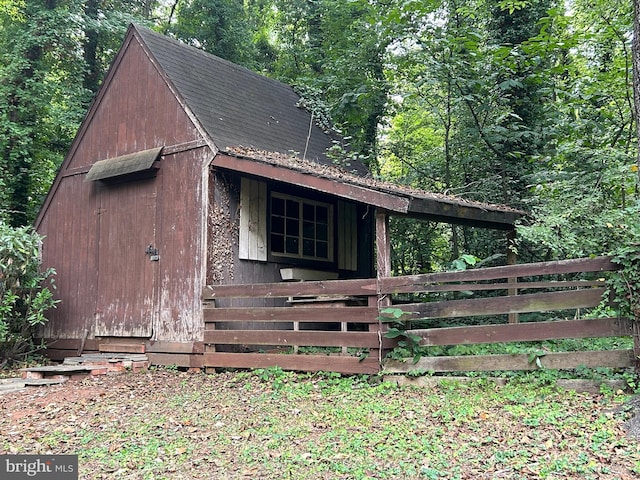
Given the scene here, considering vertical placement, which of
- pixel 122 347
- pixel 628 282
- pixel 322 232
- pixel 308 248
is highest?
pixel 322 232

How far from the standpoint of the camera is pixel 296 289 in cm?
739

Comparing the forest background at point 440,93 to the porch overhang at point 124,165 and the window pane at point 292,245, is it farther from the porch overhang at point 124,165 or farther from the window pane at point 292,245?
the porch overhang at point 124,165

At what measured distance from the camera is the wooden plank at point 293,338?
22.0ft

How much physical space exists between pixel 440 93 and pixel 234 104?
7017 mm

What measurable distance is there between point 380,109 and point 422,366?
1053 cm

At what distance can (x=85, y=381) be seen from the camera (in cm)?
807

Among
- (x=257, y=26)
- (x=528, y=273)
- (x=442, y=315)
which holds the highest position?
(x=257, y=26)

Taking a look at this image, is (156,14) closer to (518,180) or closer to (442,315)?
(518,180)

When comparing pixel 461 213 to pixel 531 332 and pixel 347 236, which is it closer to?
pixel 531 332

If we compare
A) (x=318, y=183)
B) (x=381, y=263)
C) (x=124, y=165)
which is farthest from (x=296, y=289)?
(x=124, y=165)

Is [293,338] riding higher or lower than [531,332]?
lower

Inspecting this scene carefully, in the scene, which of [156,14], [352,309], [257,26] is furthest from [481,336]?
[156,14]

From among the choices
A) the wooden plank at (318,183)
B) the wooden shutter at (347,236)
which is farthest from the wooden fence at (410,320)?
the wooden shutter at (347,236)

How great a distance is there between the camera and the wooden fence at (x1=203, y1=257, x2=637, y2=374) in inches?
216
